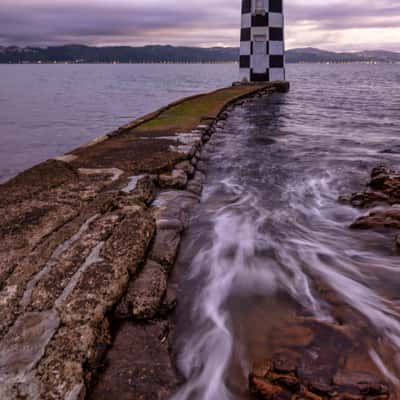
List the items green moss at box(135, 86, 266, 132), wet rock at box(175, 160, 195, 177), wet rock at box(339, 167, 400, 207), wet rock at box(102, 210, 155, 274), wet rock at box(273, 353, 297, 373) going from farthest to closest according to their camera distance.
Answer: green moss at box(135, 86, 266, 132) → wet rock at box(175, 160, 195, 177) → wet rock at box(339, 167, 400, 207) → wet rock at box(102, 210, 155, 274) → wet rock at box(273, 353, 297, 373)

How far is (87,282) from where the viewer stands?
1838mm

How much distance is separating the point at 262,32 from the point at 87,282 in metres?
13.7

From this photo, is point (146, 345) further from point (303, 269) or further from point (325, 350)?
point (303, 269)

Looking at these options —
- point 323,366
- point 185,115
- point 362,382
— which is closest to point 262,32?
point 185,115

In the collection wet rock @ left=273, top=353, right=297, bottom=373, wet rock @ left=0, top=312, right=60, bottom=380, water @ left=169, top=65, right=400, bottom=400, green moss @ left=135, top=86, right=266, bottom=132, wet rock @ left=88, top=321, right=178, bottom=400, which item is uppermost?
green moss @ left=135, top=86, right=266, bottom=132

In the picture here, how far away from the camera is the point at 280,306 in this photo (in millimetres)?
2158

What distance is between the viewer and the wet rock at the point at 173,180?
12.2 feet

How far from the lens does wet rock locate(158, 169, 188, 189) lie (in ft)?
12.2

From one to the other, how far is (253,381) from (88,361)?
26.0 inches

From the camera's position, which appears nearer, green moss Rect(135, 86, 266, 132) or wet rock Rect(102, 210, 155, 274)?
wet rock Rect(102, 210, 155, 274)

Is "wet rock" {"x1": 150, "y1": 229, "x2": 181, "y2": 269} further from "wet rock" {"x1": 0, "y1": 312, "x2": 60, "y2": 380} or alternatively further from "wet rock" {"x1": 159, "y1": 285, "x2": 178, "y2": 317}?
"wet rock" {"x1": 0, "y1": 312, "x2": 60, "y2": 380}

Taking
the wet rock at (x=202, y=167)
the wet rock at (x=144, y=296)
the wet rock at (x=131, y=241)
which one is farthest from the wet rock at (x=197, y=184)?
the wet rock at (x=144, y=296)

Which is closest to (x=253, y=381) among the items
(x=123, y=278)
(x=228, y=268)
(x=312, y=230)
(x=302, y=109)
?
(x=123, y=278)

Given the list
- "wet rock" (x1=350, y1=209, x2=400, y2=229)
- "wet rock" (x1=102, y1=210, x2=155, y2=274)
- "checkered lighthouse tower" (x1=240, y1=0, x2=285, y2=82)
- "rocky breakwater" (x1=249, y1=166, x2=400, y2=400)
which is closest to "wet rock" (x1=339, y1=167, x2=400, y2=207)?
"wet rock" (x1=350, y1=209, x2=400, y2=229)
